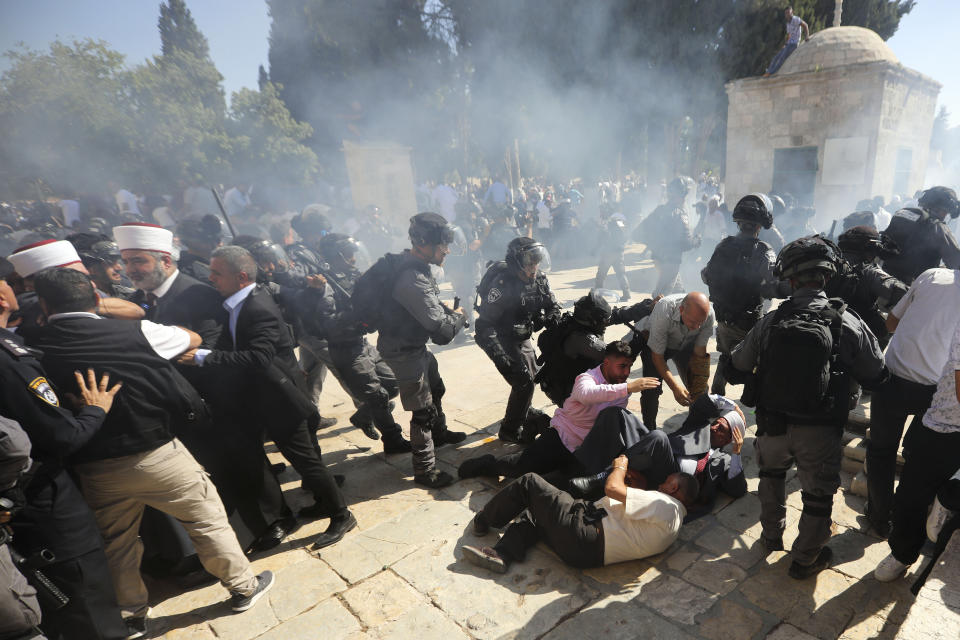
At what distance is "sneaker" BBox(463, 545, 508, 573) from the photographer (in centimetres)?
280

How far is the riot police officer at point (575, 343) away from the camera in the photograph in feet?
12.1

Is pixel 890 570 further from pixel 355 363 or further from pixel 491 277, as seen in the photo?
pixel 355 363

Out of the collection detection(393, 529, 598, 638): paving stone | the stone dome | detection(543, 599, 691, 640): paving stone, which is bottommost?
detection(393, 529, 598, 638): paving stone

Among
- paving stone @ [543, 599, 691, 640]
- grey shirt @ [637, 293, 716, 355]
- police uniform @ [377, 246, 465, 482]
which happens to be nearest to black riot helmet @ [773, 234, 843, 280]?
grey shirt @ [637, 293, 716, 355]

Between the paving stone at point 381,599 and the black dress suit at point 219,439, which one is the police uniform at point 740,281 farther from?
the black dress suit at point 219,439

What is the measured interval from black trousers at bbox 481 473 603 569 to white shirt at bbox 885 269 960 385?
1.86 meters

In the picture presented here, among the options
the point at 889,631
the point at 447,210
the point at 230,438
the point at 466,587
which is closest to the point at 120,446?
the point at 230,438

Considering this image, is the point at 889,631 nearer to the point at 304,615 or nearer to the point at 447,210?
the point at 304,615

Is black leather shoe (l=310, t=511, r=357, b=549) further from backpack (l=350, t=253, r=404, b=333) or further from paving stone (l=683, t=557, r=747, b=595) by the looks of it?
paving stone (l=683, t=557, r=747, b=595)

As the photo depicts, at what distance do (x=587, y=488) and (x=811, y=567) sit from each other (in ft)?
3.93

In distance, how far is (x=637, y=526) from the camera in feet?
9.01

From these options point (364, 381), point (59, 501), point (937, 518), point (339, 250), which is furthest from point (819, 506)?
point (339, 250)

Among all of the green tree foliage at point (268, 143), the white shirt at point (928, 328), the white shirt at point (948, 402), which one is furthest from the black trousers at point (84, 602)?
the green tree foliage at point (268, 143)

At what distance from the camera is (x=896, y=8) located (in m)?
21.2
